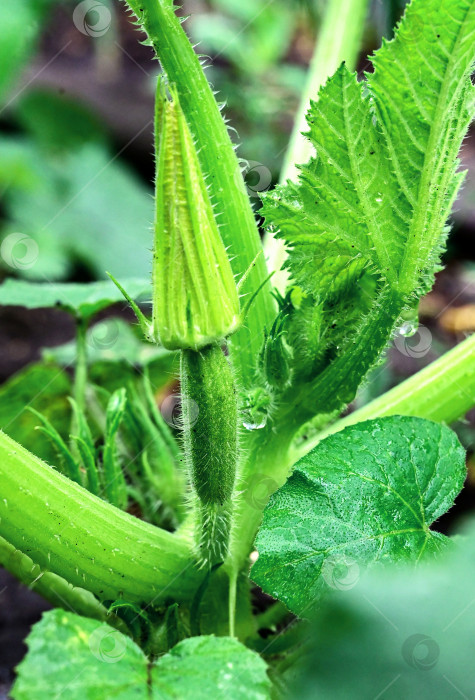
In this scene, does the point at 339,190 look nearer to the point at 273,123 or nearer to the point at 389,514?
the point at 389,514

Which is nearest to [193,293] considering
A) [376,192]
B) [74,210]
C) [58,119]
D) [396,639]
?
[376,192]

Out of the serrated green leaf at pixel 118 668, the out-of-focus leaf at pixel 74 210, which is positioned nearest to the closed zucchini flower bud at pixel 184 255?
the serrated green leaf at pixel 118 668

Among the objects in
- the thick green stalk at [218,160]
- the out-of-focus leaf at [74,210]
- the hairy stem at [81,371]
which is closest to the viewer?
the thick green stalk at [218,160]

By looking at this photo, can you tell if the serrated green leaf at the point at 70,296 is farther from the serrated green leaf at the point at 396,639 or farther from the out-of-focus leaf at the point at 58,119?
the out-of-focus leaf at the point at 58,119

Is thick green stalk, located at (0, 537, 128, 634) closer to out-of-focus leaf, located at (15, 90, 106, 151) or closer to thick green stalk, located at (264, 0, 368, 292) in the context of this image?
thick green stalk, located at (264, 0, 368, 292)

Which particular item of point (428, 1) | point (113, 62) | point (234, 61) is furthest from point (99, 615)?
point (113, 62)
